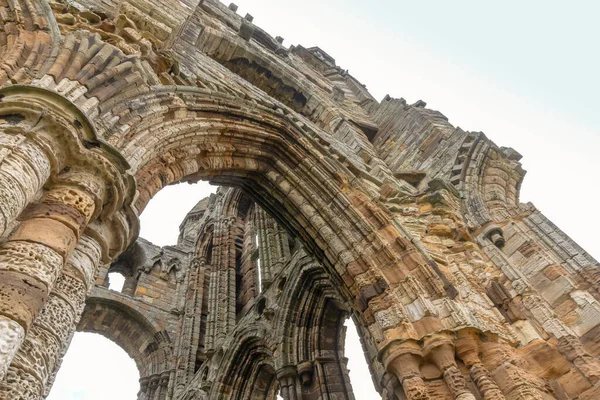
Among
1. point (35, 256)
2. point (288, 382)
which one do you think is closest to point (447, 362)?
point (35, 256)

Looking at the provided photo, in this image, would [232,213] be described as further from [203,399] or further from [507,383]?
[507,383]

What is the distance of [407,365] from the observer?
376 cm

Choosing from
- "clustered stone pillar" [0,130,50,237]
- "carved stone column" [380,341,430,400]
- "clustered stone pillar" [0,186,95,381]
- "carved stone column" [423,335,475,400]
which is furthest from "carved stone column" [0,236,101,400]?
"carved stone column" [423,335,475,400]

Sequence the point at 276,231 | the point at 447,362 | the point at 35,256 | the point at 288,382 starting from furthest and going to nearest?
the point at 276,231, the point at 288,382, the point at 447,362, the point at 35,256

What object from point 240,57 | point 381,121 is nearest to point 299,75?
point 240,57

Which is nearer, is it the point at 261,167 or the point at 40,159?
the point at 40,159

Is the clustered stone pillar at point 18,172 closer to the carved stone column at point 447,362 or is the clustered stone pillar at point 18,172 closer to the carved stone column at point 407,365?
the carved stone column at point 407,365

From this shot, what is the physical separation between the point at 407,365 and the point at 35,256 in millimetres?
2767

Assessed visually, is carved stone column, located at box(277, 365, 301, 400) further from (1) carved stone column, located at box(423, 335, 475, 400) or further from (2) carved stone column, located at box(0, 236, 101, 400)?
(2) carved stone column, located at box(0, 236, 101, 400)

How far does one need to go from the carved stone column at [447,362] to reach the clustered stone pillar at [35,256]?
8.93 ft

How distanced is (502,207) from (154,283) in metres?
10.2

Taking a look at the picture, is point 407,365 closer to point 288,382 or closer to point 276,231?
point 288,382

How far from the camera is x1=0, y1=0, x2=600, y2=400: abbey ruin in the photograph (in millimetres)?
2652

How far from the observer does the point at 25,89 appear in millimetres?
2916
